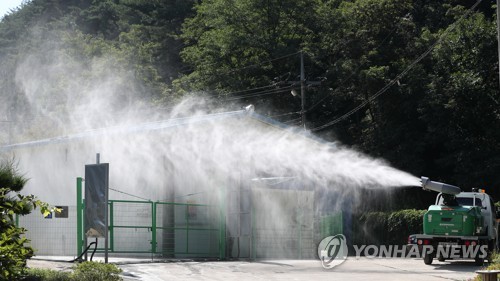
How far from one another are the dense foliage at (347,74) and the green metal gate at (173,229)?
1994cm

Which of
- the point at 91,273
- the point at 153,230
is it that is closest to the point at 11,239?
the point at 91,273

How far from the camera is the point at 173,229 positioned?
78.0 ft

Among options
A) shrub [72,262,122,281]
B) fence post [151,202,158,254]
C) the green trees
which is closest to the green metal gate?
fence post [151,202,158,254]

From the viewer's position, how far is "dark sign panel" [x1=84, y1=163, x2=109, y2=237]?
709 inches

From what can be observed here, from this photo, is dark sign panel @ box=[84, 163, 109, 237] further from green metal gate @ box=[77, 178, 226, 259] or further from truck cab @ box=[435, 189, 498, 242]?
truck cab @ box=[435, 189, 498, 242]

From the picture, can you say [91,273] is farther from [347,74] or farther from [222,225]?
[347,74]

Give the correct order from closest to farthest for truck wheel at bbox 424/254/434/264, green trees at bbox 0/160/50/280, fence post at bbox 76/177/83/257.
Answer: green trees at bbox 0/160/50/280 → fence post at bbox 76/177/83/257 → truck wheel at bbox 424/254/434/264

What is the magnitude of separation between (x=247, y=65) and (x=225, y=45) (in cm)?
258

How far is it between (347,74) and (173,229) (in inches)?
1016

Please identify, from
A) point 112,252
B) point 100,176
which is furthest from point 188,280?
point 112,252

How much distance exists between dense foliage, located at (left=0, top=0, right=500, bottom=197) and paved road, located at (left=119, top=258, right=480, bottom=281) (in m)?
18.6

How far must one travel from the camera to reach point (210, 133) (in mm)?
25359

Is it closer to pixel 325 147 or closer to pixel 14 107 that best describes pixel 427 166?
pixel 325 147

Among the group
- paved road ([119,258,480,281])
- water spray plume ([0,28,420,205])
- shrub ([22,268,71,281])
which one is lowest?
paved road ([119,258,480,281])
